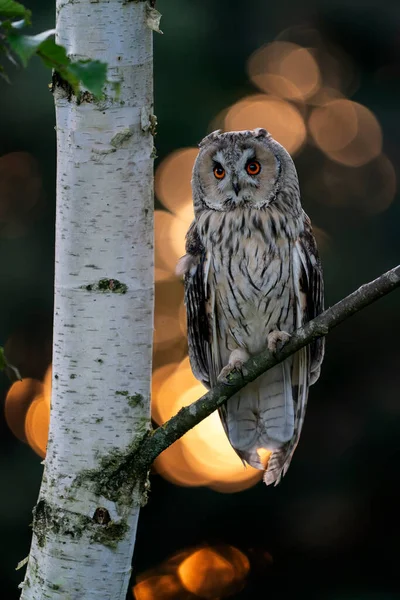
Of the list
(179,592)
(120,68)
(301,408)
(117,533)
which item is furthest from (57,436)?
(179,592)

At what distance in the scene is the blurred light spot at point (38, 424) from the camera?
6.43 m

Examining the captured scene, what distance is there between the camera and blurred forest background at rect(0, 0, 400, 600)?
617cm

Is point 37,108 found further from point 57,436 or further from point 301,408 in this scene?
point 57,436

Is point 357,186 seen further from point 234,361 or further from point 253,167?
point 234,361

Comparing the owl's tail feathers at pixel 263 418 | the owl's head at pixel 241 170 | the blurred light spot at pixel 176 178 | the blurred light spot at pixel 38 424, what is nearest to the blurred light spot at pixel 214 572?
the blurred light spot at pixel 38 424

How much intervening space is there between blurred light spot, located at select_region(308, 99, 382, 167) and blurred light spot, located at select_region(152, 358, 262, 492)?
62.9 inches

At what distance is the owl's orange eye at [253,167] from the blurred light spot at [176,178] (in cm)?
289

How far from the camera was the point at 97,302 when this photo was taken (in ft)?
7.04

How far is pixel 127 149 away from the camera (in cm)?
215

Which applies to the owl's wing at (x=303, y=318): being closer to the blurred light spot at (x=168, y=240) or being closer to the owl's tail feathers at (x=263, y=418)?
the owl's tail feathers at (x=263, y=418)

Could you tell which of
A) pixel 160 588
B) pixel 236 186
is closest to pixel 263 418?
pixel 236 186

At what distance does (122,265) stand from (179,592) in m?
4.95

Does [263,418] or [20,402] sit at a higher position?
[20,402]

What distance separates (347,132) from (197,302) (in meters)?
3.59
